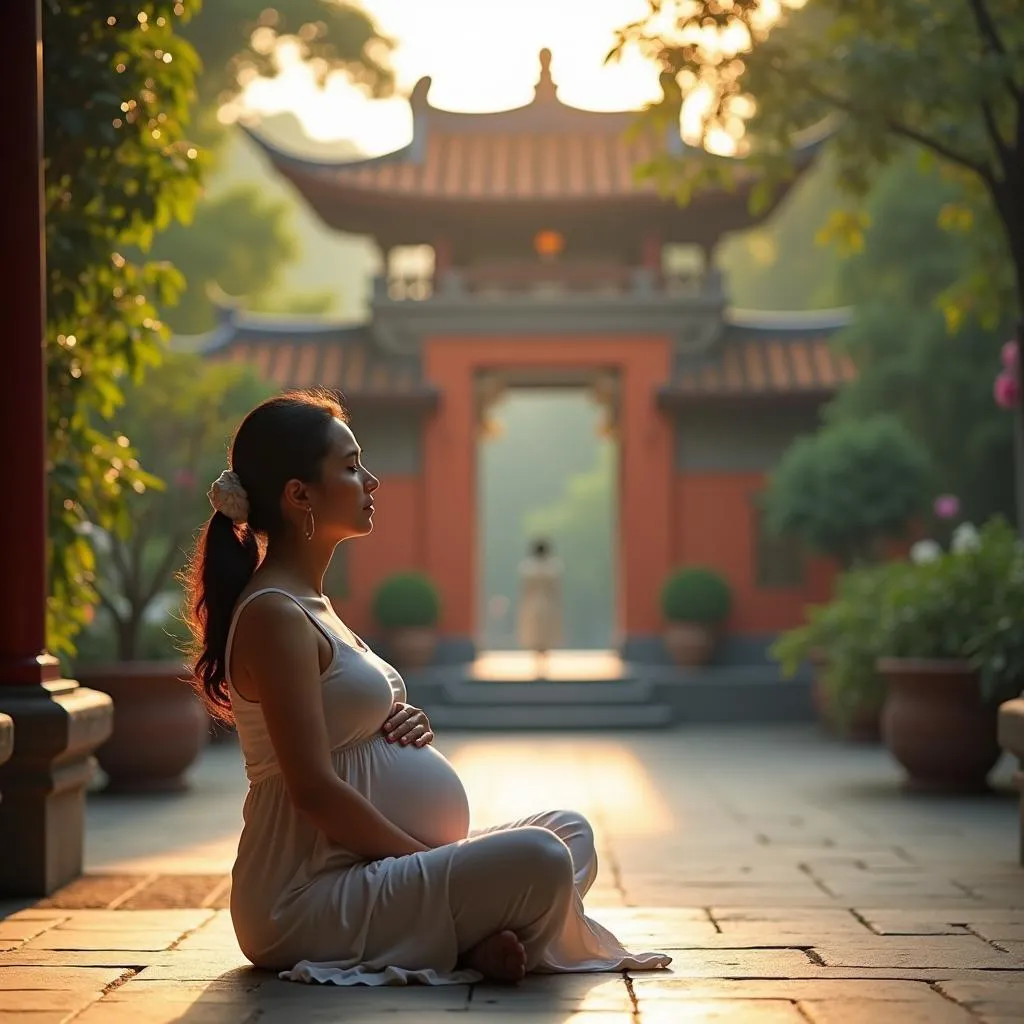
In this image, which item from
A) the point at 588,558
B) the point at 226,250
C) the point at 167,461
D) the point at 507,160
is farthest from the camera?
the point at 588,558

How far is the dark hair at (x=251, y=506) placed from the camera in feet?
11.7

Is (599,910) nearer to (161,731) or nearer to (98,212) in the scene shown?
(98,212)

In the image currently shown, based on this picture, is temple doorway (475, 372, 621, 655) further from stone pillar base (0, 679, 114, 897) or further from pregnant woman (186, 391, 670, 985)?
pregnant woman (186, 391, 670, 985)

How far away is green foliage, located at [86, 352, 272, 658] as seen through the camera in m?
9.95

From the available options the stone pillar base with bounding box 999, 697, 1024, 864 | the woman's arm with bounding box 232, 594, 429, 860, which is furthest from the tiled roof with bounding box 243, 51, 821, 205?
the woman's arm with bounding box 232, 594, 429, 860

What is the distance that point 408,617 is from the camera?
17.4 m

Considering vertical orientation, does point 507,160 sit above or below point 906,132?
above

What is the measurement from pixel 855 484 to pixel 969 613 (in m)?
7.09

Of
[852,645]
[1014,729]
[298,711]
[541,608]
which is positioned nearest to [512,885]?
[298,711]

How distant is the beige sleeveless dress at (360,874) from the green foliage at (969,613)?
5128 millimetres

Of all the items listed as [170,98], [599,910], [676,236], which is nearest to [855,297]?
[676,236]

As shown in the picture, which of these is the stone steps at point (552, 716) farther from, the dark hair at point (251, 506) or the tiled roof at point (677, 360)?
the dark hair at point (251, 506)

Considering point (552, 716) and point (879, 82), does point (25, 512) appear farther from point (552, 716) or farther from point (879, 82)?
point (552, 716)

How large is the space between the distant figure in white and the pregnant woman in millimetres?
13974
